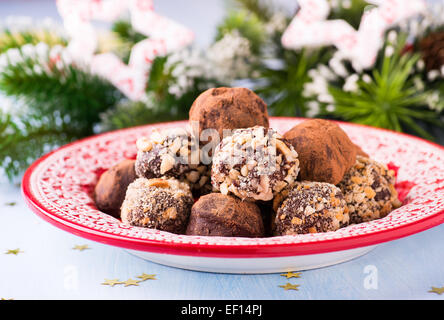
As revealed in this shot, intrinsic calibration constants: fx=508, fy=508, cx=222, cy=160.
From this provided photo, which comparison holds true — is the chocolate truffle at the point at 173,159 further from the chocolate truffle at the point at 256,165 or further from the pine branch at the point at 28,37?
the pine branch at the point at 28,37

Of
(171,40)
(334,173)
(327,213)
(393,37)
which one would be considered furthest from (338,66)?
(327,213)

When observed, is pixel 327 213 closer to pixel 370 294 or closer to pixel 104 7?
pixel 370 294

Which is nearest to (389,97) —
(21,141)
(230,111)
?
(230,111)

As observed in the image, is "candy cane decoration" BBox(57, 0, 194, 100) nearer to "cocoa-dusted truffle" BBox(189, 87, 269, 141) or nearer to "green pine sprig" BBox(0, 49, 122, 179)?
"green pine sprig" BBox(0, 49, 122, 179)

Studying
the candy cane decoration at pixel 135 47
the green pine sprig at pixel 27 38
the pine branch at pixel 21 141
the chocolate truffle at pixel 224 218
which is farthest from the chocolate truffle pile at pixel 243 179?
the green pine sprig at pixel 27 38

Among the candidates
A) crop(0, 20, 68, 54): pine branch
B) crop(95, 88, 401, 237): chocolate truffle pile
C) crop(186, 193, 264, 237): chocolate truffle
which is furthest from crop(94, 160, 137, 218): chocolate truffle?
crop(0, 20, 68, 54): pine branch

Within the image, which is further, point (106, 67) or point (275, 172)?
point (106, 67)
